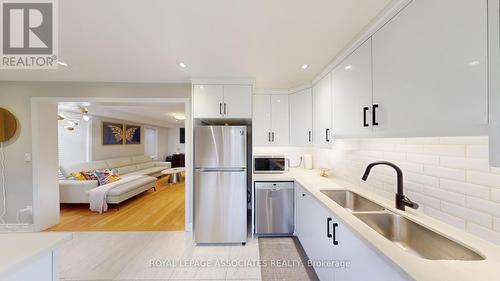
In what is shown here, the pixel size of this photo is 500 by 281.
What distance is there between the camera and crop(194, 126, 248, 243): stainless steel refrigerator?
2.53 metres

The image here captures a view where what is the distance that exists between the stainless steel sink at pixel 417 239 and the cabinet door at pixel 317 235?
328 millimetres

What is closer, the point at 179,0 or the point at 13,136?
the point at 179,0

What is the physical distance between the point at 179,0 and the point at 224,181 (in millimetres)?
1974

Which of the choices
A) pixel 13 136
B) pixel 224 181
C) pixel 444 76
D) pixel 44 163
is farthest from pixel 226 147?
pixel 13 136

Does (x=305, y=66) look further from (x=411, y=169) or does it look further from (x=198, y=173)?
(x=198, y=173)

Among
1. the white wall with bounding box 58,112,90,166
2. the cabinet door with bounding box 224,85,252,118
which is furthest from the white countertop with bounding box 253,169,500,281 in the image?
the white wall with bounding box 58,112,90,166

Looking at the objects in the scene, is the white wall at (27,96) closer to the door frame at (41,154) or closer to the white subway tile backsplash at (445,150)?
the door frame at (41,154)

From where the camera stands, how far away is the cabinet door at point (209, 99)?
2.65 metres

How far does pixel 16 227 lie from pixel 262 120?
13.9 feet

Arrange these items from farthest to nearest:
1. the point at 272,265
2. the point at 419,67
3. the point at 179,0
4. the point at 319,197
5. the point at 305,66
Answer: the point at 305,66 → the point at 272,265 → the point at 319,197 → the point at 179,0 → the point at 419,67

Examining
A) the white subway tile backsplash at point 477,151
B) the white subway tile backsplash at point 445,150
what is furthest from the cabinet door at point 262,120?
the white subway tile backsplash at point 477,151

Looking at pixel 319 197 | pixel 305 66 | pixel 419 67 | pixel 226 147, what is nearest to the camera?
pixel 419 67

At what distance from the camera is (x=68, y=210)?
12.8 ft

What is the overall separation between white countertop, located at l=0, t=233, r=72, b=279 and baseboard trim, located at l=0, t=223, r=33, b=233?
297 centimetres
